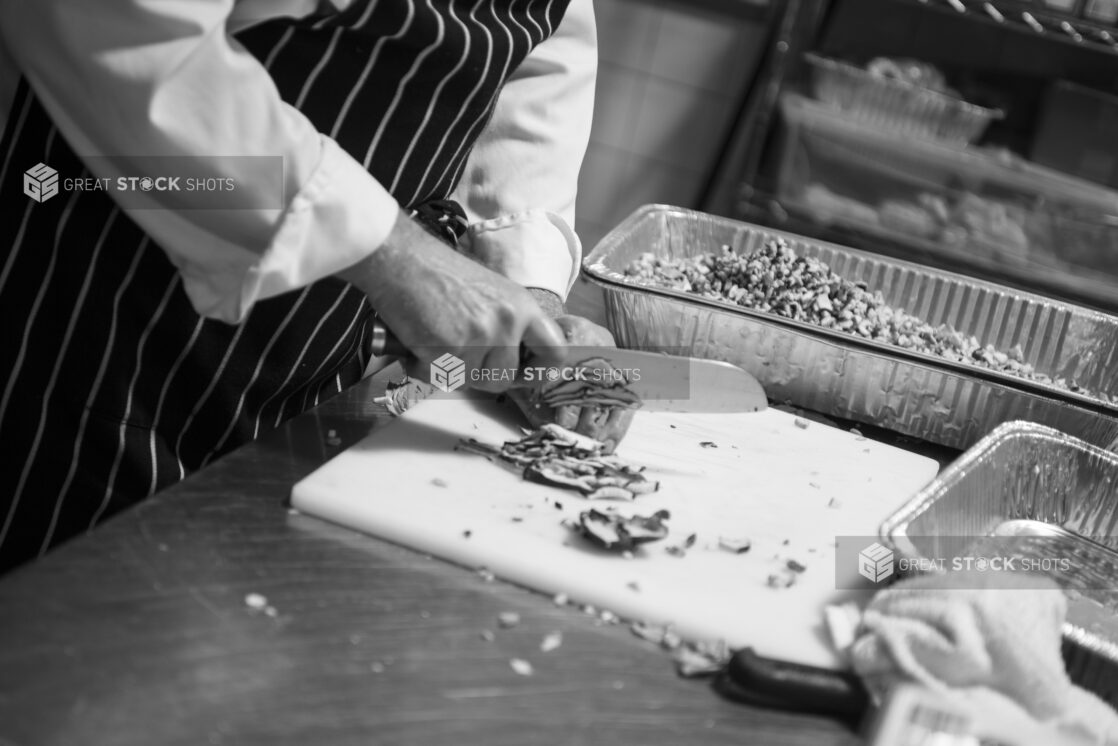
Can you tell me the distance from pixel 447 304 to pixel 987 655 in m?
0.51

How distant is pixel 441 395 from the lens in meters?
1.15

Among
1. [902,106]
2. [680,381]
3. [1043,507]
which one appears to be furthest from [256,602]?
[902,106]

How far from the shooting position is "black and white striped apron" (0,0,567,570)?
3.39 ft

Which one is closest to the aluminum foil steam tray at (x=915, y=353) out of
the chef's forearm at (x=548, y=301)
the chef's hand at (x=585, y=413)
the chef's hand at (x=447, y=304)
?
the chef's forearm at (x=548, y=301)

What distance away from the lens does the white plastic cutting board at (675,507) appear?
2.87ft

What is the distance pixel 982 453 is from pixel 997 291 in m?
0.41

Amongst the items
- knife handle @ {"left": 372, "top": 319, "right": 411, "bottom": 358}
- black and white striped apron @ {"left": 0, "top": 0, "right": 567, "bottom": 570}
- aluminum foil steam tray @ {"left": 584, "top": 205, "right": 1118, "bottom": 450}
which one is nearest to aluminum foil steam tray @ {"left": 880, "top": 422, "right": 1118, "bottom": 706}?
aluminum foil steam tray @ {"left": 584, "top": 205, "right": 1118, "bottom": 450}

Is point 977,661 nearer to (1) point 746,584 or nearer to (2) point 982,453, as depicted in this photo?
(1) point 746,584

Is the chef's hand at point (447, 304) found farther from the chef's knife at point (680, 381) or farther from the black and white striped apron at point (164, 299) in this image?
the black and white striped apron at point (164, 299)

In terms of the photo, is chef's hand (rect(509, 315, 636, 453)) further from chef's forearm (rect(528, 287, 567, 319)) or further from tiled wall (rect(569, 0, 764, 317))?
tiled wall (rect(569, 0, 764, 317))

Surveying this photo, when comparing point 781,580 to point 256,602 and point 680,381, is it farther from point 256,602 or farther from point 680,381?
point 256,602

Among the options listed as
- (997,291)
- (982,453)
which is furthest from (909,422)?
(997,291)

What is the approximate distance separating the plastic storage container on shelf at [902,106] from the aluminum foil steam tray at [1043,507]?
1495mm

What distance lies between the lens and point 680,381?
1136mm
